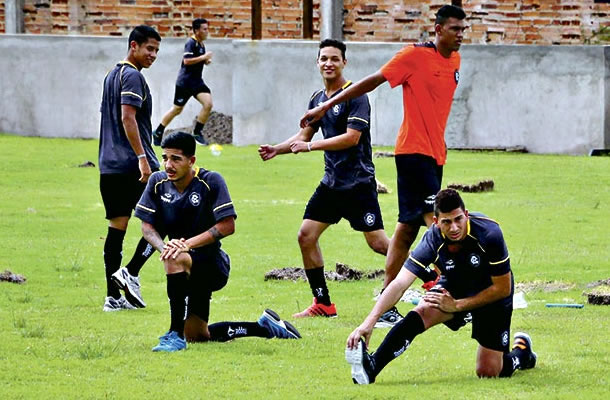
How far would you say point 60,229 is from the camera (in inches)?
643

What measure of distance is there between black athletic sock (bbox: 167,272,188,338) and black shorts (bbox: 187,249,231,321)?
0.77ft

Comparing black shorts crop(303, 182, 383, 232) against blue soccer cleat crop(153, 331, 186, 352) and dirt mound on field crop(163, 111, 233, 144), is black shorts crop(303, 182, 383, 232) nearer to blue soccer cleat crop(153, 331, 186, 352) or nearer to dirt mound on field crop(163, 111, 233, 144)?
blue soccer cleat crop(153, 331, 186, 352)

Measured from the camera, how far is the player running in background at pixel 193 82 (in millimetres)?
24125

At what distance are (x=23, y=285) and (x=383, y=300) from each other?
16.7 feet

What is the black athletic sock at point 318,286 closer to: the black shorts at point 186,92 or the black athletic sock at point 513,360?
the black athletic sock at point 513,360

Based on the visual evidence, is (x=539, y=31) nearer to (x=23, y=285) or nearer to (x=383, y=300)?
(x=23, y=285)

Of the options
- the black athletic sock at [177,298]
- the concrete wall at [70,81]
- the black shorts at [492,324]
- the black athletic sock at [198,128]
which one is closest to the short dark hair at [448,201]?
the black shorts at [492,324]

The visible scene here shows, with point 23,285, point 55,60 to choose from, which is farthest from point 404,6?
point 23,285

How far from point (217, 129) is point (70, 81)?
303cm

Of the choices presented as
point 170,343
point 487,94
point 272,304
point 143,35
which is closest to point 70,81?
point 487,94

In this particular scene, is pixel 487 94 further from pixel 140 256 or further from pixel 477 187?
pixel 140 256

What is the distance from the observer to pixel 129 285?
11.3 m

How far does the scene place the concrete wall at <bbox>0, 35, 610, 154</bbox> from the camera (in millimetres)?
23797

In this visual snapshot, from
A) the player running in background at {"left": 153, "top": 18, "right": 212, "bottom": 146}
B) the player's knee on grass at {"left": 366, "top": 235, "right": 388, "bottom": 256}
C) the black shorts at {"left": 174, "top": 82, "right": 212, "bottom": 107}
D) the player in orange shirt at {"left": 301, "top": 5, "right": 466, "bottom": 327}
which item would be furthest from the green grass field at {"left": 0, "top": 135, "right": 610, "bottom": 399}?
the black shorts at {"left": 174, "top": 82, "right": 212, "bottom": 107}
